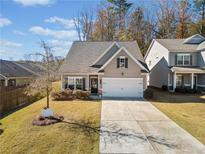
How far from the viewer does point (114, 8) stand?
40.9 m

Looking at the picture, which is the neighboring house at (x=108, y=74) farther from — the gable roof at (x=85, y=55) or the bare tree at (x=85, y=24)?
the bare tree at (x=85, y=24)

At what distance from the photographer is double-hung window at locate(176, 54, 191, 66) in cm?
2780

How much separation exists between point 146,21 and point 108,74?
23.0m

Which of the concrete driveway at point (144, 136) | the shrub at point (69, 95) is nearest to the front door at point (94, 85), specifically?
the shrub at point (69, 95)

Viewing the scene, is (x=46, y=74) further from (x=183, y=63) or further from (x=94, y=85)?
(x=183, y=63)

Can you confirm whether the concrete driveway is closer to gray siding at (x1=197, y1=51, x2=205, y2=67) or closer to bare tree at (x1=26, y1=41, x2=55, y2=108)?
bare tree at (x1=26, y1=41, x2=55, y2=108)

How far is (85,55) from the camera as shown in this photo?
2614 cm

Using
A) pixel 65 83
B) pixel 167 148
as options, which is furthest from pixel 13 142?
pixel 65 83

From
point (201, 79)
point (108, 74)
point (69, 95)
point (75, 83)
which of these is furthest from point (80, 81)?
point (201, 79)

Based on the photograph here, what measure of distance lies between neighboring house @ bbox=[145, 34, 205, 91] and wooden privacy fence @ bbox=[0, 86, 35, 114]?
17.7 meters

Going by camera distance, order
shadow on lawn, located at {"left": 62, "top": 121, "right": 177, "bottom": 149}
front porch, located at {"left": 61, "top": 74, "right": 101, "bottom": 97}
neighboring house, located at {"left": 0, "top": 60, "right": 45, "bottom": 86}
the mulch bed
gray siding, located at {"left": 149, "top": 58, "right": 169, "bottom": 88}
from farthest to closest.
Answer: gray siding, located at {"left": 149, "top": 58, "right": 169, "bottom": 88} → neighboring house, located at {"left": 0, "top": 60, "right": 45, "bottom": 86} → front porch, located at {"left": 61, "top": 74, "right": 101, "bottom": 97} → the mulch bed → shadow on lawn, located at {"left": 62, "top": 121, "right": 177, "bottom": 149}

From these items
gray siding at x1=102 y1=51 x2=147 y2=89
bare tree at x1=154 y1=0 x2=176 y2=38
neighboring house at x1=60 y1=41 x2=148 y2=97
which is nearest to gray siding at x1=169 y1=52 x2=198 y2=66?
neighboring house at x1=60 y1=41 x2=148 y2=97

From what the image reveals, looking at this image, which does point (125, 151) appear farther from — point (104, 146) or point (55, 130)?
point (55, 130)

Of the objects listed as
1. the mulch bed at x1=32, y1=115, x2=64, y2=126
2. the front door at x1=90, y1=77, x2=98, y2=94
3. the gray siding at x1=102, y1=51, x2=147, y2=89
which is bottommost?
the mulch bed at x1=32, y1=115, x2=64, y2=126
